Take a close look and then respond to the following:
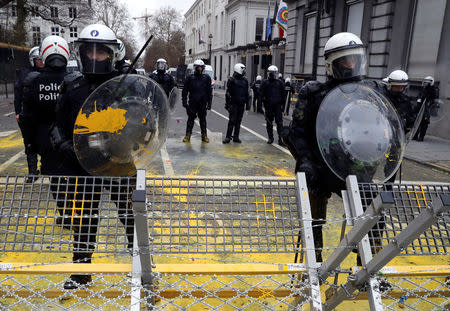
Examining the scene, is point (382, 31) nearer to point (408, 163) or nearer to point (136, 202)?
point (408, 163)

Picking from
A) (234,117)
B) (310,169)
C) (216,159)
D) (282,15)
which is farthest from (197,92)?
(282,15)

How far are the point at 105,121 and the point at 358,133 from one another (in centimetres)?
155

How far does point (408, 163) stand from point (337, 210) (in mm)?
4336

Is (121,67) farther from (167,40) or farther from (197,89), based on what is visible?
(167,40)

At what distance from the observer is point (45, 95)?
12.8ft

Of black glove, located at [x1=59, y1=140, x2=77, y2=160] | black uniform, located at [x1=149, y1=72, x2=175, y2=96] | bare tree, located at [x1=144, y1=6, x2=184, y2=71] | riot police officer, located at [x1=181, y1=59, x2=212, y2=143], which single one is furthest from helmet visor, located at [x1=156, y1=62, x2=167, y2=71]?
bare tree, located at [x1=144, y1=6, x2=184, y2=71]

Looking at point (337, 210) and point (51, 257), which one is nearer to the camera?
point (51, 257)

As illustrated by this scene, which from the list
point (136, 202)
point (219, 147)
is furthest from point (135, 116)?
point (219, 147)

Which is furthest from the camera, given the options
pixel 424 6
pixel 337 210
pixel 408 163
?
pixel 424 6

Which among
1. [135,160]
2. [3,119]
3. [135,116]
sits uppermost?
[135,116]

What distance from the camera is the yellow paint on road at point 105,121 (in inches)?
92.7

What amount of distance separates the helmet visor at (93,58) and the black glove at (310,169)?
162 cm

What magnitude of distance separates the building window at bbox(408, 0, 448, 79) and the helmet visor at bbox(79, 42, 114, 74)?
1196cm

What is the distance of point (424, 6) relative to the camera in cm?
1227
